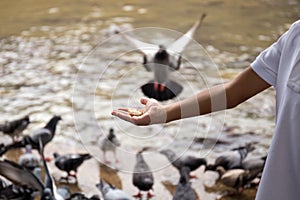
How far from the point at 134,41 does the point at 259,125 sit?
77cm

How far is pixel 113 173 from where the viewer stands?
2.19 meters

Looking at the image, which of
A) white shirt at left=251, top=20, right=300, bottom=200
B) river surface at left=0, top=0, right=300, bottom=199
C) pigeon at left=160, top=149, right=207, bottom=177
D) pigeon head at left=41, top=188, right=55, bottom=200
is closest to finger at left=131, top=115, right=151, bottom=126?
white shirt at left=251, top=20, right=300, bottom=200

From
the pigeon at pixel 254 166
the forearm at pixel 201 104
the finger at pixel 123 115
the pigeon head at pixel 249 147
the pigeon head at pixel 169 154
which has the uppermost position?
the forearm at pixel 201 104

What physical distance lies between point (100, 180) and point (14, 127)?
517 millimetres

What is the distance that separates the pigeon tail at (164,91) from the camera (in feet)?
7.41

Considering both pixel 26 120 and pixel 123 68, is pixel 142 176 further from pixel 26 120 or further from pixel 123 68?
pixel 123 68

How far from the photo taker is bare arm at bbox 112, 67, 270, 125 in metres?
1.02

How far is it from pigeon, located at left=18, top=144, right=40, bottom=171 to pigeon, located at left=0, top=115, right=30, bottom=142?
0.20 metres

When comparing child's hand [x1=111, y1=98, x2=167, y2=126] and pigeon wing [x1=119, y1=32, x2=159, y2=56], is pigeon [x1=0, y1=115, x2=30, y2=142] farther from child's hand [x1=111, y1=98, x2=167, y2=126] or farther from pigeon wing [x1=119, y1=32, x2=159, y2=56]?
child's hand [x1=111, y1=98, x2=167, y2=126]

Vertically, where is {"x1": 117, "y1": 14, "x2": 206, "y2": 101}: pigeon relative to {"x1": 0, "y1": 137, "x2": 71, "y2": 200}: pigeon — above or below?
above

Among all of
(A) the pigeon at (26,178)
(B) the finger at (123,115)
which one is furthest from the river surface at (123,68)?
(B) the finger at (123,115)

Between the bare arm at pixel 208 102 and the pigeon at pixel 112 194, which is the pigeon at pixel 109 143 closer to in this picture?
the pigeon at pixel 112 194

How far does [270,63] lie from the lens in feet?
3.13

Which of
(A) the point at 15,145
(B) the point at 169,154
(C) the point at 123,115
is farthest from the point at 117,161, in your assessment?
(C) the point at 123,115
